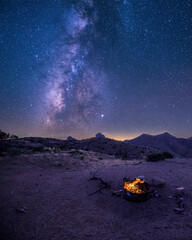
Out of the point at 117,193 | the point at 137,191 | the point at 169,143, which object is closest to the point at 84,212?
the point at 117,193

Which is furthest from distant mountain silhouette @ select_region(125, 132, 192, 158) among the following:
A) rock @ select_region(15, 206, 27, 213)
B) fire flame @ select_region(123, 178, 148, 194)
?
rock @ select_region(15, 206, 27, 213)

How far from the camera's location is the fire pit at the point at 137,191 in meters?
5.45

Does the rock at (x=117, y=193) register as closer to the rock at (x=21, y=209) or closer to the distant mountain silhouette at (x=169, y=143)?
the rock at (x=21, y=209)

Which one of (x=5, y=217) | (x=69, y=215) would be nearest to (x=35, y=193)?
(x=5, y=217)

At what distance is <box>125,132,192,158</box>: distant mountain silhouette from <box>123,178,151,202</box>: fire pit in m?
44.1

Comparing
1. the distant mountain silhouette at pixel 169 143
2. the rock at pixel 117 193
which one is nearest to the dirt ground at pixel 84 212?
the rock at pixel 117 193

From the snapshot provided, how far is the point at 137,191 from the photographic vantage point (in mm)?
5633

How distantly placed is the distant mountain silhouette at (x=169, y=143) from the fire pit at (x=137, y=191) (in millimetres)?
44128

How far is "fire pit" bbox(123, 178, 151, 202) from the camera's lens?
545cm

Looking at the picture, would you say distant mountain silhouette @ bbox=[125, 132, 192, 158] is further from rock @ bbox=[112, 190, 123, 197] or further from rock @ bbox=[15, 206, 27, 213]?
rock @ bbox=[15, 206, 27, 213]

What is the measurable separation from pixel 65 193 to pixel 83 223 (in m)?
2.40

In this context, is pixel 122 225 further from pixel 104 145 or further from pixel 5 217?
pixel 104 145

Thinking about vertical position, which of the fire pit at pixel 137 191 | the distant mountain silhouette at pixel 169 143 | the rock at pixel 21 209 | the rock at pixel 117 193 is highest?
the distant mountain silhouette at pixel 169 143

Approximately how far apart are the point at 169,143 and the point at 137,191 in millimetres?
53535
